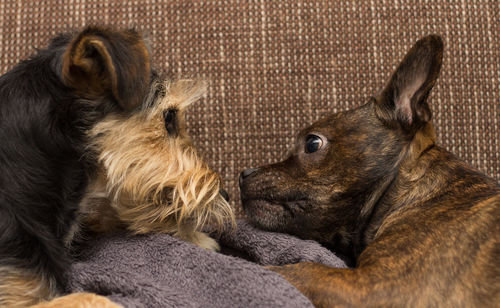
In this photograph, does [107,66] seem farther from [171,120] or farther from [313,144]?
[313,144]

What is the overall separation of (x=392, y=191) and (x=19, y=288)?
1399 mm

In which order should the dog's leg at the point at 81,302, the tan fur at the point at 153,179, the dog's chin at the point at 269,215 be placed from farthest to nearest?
1. the dog's chin at the point at 269,215
2. the tan fur at the point at 153,179
3. the dog's leg at the point at 81,302

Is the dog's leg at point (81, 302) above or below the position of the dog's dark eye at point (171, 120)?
below

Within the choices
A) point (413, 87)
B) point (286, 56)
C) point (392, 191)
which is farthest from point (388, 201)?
point (286, 56)

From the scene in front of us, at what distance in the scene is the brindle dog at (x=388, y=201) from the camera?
165 cm

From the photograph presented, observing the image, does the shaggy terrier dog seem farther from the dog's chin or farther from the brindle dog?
the brindle dog

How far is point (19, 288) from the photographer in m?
1.59

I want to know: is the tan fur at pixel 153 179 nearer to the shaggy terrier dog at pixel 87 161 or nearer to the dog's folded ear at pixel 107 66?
the shaggy terrier dog at pixel 87 161

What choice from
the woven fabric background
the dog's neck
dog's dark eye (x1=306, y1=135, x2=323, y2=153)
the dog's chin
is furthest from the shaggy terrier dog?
the woven fabric background

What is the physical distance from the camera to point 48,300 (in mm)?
1656

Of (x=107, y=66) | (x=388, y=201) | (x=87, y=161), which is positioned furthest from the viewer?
(x=388, y=201)

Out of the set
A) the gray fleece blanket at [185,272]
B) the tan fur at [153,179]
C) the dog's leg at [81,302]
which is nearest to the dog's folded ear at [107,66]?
the tan fur at [153,179]

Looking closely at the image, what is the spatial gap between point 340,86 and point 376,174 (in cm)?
83

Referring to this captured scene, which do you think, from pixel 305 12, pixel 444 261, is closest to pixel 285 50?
pixel 305 12
